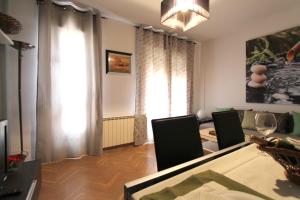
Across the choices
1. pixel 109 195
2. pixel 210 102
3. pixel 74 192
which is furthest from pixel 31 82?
pixel 210 102

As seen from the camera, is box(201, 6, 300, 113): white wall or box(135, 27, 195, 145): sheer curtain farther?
box(135, 27, 195, 145): sheer curtain

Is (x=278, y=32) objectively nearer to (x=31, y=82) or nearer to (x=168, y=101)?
(x=168, y=101)

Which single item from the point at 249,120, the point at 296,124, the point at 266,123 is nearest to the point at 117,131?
the point at 249,120

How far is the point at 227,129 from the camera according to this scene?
1385mm

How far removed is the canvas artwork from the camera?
116 inches

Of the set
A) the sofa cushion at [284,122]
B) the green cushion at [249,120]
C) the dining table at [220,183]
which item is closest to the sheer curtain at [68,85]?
the dining table at [220,183]

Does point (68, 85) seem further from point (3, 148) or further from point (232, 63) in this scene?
point (232, 63)

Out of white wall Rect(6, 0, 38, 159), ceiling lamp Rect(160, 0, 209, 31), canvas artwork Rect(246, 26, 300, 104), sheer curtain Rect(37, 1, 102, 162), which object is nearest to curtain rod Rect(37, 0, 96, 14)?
sheer curtain Rect(37, 1, 102, 162)

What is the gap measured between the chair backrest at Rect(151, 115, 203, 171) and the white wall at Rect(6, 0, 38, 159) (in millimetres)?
2362

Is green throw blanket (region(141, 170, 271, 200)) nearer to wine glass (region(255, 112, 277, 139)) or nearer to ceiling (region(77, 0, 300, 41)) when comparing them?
wine glass (region(255, 112, 277, 139))

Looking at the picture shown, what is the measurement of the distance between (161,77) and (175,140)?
2873 millimetres

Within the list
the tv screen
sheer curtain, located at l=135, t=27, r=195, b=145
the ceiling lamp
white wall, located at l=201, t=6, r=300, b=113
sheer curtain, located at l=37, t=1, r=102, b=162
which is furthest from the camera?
sheer curtain, located at l=135, t=27, r=195, b=145

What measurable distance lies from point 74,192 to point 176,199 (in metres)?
1.76

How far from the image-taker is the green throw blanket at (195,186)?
0.57 metres
